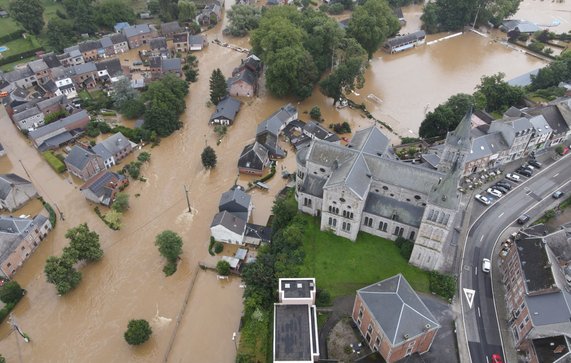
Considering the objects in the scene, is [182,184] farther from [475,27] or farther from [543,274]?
[475,27]

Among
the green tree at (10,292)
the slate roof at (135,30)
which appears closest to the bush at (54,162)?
the green tree at (10,292)

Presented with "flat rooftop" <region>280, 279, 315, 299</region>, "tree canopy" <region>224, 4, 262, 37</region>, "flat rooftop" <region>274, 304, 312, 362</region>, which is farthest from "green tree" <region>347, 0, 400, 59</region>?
"flat rooftop" <region>274, 304, 312, 362</region>

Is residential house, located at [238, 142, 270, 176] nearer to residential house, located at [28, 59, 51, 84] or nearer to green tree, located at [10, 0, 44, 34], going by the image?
residential house, located at [28, 59, 51, 84]

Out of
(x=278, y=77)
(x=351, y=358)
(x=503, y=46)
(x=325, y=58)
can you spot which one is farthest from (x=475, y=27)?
(x=351, y=358)

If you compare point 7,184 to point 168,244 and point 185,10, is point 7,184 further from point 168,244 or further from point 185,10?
point 185,10

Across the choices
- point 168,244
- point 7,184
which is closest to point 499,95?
point 168,244
